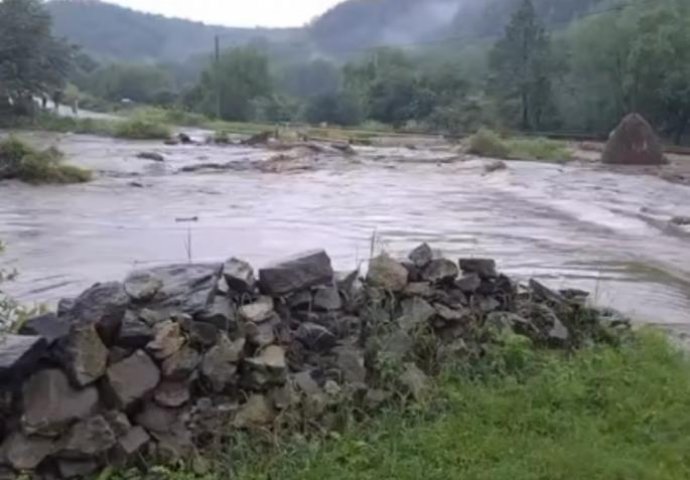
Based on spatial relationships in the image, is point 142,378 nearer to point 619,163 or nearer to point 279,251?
point 279,251

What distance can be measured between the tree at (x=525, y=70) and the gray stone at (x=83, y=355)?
4827 cm

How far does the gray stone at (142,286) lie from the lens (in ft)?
17.9

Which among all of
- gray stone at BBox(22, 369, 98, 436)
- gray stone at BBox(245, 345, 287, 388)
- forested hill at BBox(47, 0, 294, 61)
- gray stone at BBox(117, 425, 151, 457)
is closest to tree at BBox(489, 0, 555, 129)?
gray stone at BBox(245, 345, 287, 388)

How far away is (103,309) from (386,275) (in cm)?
194

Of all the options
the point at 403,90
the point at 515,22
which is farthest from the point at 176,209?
the point at 403,90

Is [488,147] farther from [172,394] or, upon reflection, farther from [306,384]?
[172,394]

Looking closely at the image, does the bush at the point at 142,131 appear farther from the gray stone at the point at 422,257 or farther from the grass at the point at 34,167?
the gray stone at the point at 422,257

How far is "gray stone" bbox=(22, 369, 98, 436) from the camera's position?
4578 millimetres

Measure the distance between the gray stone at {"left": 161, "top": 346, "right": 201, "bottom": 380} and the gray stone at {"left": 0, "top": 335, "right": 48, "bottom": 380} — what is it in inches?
23.6

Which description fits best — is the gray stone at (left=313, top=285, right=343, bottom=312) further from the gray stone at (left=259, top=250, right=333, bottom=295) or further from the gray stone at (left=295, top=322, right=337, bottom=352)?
the gray stone at (left=295, top=322, right=337, bottom=352)

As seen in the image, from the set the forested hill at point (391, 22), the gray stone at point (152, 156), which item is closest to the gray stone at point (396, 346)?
the gray stone at point (152, 156)

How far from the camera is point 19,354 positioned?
463 centimetres

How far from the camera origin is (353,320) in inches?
239

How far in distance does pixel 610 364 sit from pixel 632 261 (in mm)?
7434
